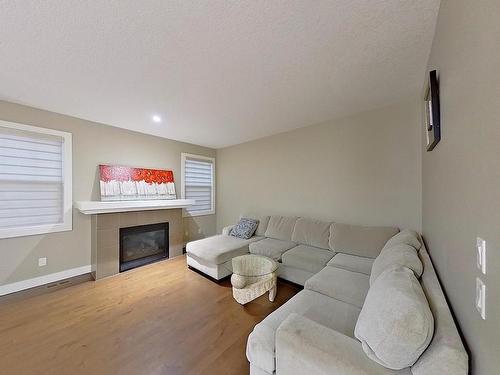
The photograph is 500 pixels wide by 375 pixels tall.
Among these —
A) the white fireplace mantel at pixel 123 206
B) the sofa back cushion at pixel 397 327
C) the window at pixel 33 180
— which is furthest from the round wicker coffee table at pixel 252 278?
the window at pixel 33 180

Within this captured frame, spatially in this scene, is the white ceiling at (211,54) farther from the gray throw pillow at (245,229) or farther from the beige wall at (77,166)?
the gray throw pillow at (245,229)

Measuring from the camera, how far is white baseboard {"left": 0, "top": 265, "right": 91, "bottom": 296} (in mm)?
2527

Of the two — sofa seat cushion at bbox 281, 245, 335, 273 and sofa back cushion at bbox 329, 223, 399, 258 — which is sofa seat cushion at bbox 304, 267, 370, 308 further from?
sofa back cushion at bbox 329, 223, 399, 258

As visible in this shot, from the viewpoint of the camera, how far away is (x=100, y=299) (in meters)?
2.42

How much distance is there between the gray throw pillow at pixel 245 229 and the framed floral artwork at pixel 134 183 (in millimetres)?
1470

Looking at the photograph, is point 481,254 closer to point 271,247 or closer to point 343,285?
point 343,285

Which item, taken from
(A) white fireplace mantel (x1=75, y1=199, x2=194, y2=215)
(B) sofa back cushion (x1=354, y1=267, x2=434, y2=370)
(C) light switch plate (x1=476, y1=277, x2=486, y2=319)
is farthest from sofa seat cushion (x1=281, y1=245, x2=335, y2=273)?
(A) white fireplace mantel (x1=75, y1=199, x2=194, y2=215)

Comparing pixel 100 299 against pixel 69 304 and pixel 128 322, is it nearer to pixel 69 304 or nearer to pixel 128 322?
pixel 69 304

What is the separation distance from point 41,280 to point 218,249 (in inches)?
94.0

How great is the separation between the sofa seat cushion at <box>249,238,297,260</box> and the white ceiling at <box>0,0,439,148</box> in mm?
1971

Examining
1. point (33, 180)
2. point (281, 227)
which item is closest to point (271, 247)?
point (281, 227)

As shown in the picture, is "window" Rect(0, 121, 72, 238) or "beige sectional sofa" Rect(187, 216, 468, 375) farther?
"window" Rect(0, 121, 72, 238)

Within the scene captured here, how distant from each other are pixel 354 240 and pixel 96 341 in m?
2.92

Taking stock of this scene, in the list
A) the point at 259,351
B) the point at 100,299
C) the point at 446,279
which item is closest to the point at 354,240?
the point at 446,279
